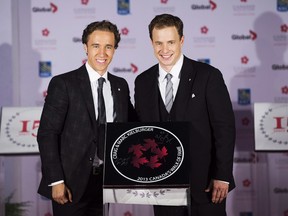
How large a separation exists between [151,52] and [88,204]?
2.14 metres

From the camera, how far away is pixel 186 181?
222 centimetres

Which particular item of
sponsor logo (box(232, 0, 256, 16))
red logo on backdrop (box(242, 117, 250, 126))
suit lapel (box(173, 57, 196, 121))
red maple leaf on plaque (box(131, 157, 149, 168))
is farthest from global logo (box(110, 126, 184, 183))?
sponsor logo (box(232, 0, 256, 16))

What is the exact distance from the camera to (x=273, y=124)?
3736 millimetres

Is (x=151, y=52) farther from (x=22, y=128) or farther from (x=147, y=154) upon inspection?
(x=147, y=154)

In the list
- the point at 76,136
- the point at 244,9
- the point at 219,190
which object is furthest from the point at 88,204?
the point at 244,9

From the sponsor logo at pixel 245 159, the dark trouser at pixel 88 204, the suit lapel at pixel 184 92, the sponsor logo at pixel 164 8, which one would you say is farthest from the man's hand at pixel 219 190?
the sponsor logo at pixel 164 8

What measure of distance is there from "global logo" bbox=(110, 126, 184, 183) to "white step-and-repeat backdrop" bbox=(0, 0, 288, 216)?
2.17m

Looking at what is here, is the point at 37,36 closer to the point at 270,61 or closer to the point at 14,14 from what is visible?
the point at 14,14

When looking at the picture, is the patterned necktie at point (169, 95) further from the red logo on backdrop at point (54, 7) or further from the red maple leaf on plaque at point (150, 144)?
the red logo on backdrop at point (54, 7)

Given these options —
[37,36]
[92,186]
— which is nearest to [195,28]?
[37,36]

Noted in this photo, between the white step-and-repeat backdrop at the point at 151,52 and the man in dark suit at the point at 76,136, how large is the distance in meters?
1.75

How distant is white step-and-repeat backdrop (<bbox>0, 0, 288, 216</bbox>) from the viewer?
441cm

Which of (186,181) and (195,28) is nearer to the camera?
(186,181)

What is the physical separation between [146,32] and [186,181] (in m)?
2.50
